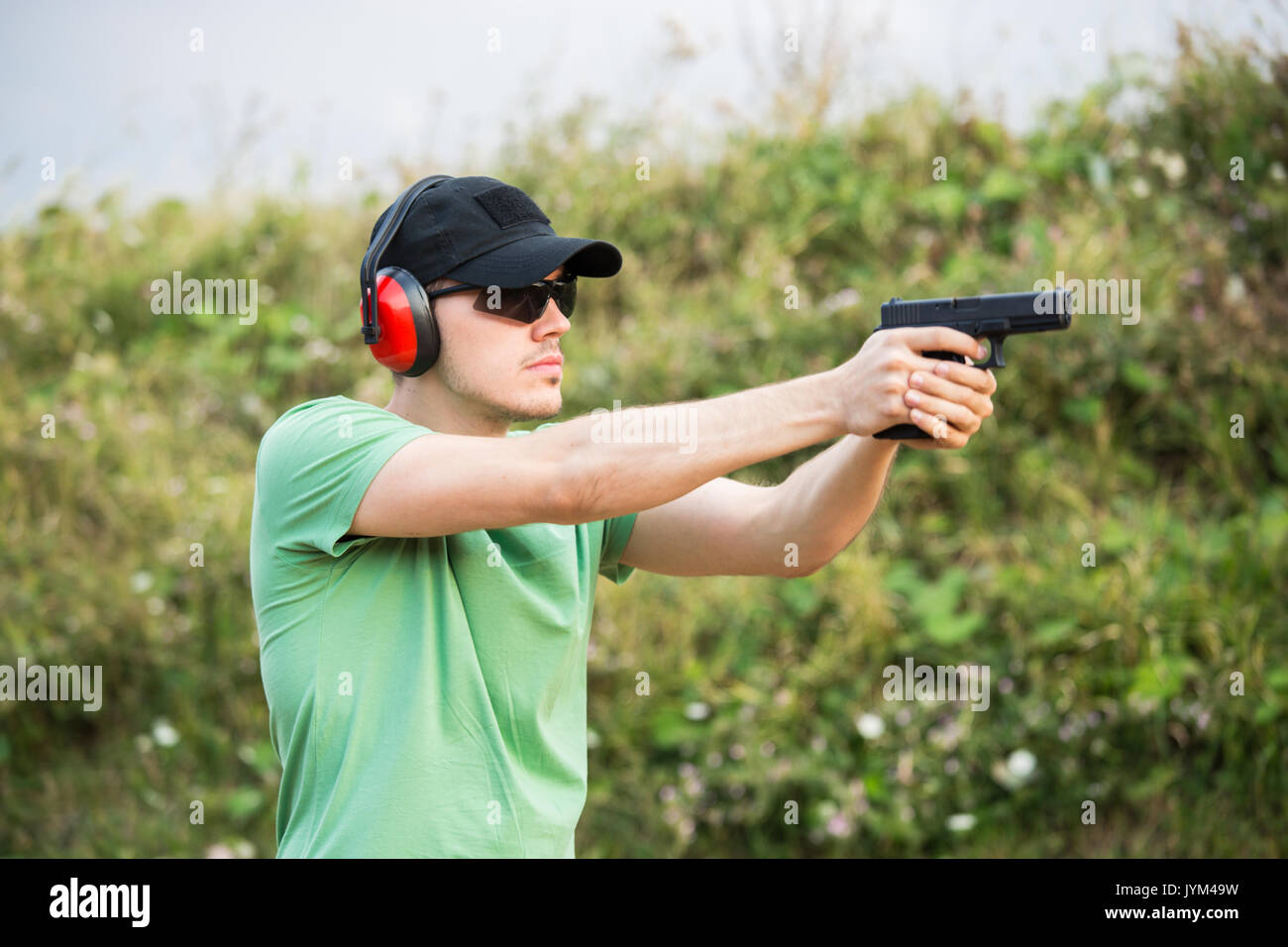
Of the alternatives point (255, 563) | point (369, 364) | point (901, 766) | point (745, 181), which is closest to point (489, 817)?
point (255, 563)

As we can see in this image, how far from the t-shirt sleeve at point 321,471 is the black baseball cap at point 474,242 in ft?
1.16

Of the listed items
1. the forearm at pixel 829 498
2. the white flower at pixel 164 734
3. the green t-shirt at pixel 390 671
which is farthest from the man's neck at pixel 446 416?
the white flower at pixel 164 734

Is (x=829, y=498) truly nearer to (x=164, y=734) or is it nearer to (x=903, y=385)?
(x=903, y=385)

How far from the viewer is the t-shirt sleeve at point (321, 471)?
2061mm

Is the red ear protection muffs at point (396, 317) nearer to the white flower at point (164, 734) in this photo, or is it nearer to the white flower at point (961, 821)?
the white flower at point (961, 821)

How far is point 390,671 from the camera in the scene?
2.12 metres

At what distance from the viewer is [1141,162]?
244 inches

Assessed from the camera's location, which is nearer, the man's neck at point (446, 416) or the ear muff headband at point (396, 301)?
the ear muff headband at point (396, 301)

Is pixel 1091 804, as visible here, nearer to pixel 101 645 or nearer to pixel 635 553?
pixel 635 553

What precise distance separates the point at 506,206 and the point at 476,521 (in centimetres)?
77

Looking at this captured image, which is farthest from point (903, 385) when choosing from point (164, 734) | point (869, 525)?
point (164, 734)

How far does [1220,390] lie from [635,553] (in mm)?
3741

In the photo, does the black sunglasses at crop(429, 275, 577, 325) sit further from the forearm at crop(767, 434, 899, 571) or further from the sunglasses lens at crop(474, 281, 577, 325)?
the forearm at crop(767, 434, 899, 571)

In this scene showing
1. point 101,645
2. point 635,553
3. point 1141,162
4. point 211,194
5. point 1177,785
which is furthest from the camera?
point 211,194
